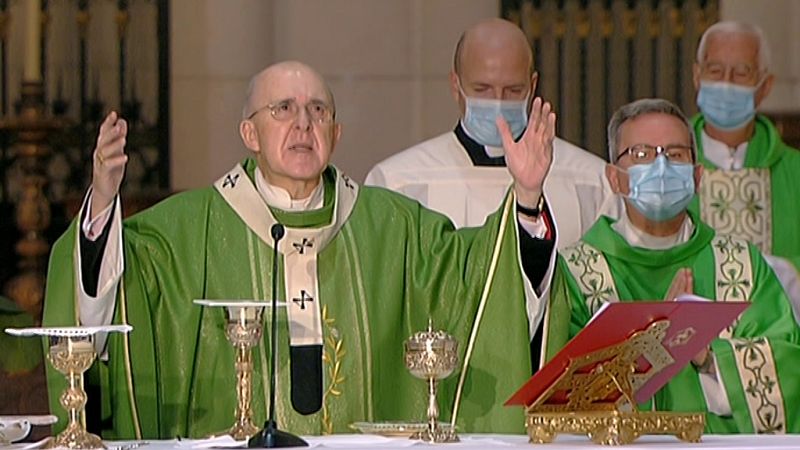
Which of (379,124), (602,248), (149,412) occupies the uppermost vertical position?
(379,124)

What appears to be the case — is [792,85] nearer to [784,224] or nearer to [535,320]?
[784,224]

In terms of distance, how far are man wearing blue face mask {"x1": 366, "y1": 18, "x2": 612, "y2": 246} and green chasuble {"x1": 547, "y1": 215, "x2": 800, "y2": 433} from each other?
41.1 inches

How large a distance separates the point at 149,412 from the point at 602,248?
167 centimetres

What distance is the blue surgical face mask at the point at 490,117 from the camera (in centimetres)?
859

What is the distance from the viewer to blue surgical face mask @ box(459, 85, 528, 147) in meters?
8.59

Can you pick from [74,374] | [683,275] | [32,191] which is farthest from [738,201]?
[74,374]

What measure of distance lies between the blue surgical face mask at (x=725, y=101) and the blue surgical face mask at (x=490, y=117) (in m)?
0.99

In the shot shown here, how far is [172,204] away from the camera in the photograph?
284 inches

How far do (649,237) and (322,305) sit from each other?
3.92 feet

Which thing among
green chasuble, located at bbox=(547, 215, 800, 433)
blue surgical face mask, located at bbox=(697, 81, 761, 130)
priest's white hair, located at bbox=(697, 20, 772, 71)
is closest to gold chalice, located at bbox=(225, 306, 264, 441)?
green chasuble, located at bbox=(547, 215, 800, 433)

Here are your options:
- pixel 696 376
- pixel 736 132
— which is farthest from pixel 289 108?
pixel 736 132

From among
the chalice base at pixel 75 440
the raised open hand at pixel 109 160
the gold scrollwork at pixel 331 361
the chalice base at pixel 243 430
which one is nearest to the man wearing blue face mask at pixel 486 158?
the gold scrollwork at pixel 331 361

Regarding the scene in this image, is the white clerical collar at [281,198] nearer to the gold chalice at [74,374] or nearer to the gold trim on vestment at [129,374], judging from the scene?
the gold trim on vestment at [129,374]

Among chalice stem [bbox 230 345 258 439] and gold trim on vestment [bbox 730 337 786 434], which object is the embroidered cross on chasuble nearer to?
chalice stem [bbox 230 345 258 439]
